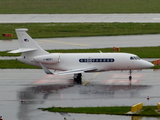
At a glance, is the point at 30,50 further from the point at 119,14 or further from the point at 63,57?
the point at 119,14

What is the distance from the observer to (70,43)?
70750mm

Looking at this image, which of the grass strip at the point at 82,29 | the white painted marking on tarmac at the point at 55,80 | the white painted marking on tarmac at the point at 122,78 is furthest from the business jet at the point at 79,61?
the grass strip at the point at 82,29

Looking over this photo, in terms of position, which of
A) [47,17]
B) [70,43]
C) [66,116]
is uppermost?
[47,17]

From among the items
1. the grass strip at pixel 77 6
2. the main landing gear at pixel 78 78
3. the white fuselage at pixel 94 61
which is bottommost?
the main landing gear at pixel 78 78

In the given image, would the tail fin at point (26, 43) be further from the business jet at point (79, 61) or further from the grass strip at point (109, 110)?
the grass strip at point (109, 110)

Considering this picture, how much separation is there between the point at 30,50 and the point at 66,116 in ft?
48.7

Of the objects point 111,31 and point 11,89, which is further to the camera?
point 111,31

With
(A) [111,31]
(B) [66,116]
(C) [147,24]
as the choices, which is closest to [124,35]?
(A) [111,31]

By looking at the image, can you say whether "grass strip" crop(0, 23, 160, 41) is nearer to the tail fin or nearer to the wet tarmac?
the wet tarmac

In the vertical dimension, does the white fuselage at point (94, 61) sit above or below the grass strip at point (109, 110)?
above

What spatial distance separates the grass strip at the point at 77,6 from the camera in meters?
106

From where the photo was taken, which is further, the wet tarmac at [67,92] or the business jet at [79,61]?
the business jet at [79,61]

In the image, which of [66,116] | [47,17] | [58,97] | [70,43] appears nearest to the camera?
[66,116]

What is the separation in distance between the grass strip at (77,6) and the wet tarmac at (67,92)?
54450 mm
